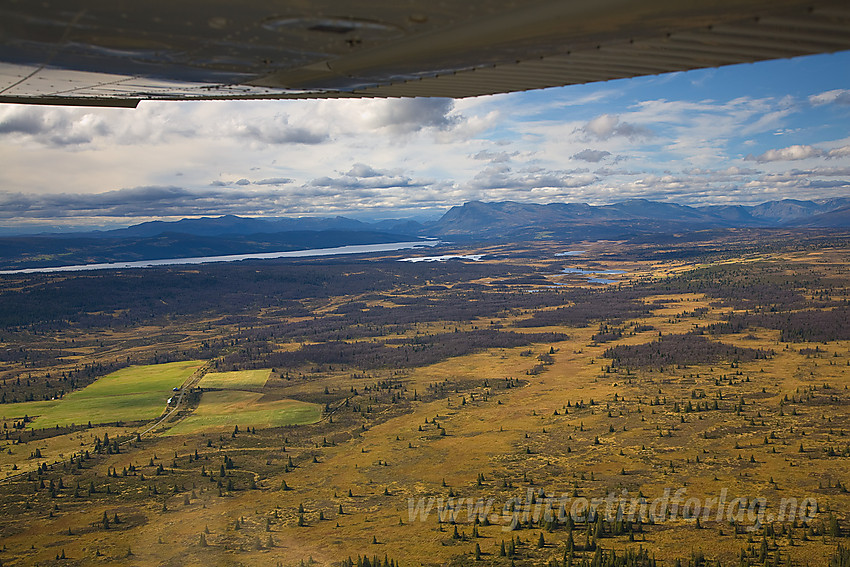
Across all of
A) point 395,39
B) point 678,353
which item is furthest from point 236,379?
point 395,39

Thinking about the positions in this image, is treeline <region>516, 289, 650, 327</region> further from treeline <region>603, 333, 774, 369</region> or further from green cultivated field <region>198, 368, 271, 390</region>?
green cultivated field <region>198, 368, 271, 390</region>

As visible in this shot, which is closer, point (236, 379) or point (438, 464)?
point (438, 464)

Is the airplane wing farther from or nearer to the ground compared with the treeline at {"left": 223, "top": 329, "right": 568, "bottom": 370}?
farther from the ground

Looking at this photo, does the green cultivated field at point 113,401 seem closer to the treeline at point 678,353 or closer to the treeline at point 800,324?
the treeline at point 678,353

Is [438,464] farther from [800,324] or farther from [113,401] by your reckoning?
[800,324]

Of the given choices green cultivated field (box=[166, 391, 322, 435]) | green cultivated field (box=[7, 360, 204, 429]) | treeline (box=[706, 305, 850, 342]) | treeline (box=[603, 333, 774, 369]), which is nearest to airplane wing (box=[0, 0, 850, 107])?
green cultivated field (box=[166, 391, 322, 435])

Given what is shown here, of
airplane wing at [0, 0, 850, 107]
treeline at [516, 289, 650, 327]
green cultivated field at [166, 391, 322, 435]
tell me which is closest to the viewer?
airplane wing at [0, 0, 850, 107]
